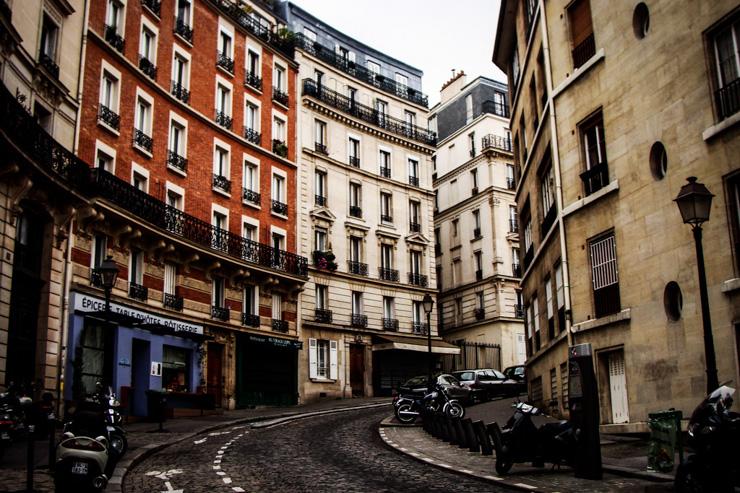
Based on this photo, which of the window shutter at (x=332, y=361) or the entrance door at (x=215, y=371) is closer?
the entrance door at (x=215, y=371)

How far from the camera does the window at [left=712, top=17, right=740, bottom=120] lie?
1351 cm

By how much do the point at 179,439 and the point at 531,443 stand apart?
367 inches

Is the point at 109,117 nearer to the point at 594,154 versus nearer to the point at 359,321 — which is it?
the point at 594,154

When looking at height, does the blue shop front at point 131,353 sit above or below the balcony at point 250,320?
below

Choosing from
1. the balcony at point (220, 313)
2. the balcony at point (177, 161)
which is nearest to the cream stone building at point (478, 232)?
the balcony at point (220, 313)

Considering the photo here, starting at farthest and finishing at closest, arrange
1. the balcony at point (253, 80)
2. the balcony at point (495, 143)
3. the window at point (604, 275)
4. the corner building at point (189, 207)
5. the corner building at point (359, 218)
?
the balcony at point (495, 143), the corner building at point (359, 218), the balcony at point (253, 80), the corner building at point (189, 207), the window at point (604, 275)

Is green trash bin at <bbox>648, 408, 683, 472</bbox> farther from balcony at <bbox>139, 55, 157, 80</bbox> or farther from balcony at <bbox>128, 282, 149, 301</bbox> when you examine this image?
balcony at <bbox>139, 55, 157, 80</bbox>

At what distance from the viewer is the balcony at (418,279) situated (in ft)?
145

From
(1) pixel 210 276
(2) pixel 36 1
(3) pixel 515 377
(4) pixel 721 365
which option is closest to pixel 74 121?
(2) pixel 36 1

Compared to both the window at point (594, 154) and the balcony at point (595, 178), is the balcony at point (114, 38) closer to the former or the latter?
the window at point (594, 154)

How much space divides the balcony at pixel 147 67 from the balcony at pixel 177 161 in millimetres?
3034

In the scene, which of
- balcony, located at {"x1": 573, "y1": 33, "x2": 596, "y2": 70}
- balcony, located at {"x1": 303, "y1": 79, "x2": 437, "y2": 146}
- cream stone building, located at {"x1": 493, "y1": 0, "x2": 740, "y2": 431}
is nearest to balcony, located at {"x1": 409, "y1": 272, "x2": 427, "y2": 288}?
balcony, located at {"x1": 303, "y1": 79, "x2": 437, "y2": 146}

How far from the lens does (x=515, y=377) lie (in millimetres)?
36219

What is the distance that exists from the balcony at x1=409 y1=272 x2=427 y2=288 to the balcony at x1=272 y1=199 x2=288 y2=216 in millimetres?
10188
